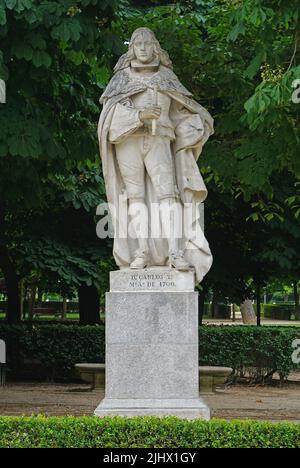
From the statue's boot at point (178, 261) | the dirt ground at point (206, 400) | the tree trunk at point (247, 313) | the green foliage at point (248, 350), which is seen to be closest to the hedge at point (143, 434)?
the statue's boot at point (178, 261)

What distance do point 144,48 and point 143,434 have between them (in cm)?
436

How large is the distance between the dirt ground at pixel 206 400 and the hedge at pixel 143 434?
3.89m

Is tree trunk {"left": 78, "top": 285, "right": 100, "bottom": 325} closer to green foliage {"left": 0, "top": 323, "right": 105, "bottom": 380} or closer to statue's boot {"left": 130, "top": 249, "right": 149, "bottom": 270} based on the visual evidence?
green foliage {"left": 0, "top": 323, "right": 105, "bottom": 380}

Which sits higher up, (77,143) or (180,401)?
(77,143)

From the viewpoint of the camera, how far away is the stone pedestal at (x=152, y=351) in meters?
9.36

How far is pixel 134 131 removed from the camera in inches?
389

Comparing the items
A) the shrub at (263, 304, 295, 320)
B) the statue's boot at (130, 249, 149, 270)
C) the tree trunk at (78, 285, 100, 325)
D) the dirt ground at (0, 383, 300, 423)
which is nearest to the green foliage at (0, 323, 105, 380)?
the dirt ground at (0, 383, 300, 423)

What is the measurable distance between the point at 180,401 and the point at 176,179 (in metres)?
2.47

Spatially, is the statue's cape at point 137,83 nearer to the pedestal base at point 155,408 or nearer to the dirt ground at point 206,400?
the pedestal base at point 155,408

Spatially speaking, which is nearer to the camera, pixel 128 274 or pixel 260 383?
pixel 128 274
